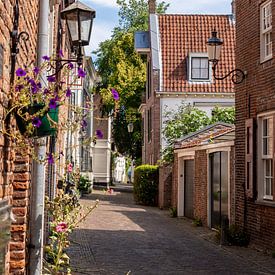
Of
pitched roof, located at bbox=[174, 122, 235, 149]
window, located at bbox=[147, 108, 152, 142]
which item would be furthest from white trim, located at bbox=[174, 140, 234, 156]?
window, located at bbox=[147, 108, 152, 142]

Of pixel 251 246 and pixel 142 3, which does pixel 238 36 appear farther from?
pixel 142 3

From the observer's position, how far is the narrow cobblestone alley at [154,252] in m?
10.6

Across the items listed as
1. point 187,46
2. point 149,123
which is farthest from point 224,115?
point 149,123

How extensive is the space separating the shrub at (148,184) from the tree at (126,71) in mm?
10403

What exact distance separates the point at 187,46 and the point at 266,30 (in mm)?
18142

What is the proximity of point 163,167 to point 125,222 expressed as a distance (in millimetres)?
7027

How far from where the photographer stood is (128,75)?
4053 cm

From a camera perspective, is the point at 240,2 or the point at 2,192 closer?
the point at 2,192

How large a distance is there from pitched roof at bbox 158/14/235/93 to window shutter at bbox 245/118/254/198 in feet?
53.4

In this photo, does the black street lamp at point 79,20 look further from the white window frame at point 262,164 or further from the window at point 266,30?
the window at point 266,30

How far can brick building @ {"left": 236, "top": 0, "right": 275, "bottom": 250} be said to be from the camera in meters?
13.1

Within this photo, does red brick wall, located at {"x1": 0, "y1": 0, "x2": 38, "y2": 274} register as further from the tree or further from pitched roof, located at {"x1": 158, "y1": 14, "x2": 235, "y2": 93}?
the tree

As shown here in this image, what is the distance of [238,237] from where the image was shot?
14.3m

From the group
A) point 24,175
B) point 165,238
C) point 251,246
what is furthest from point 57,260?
point 165,238
